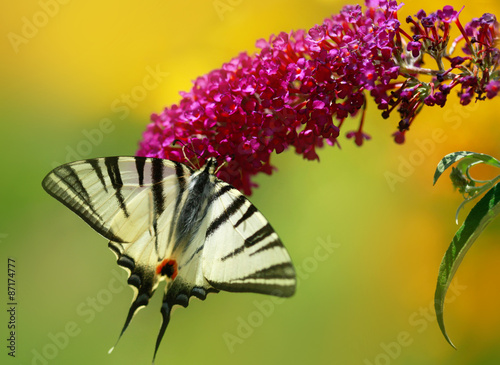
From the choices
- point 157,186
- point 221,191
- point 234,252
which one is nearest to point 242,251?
point 234,252

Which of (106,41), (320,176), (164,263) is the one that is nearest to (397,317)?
(320,176)

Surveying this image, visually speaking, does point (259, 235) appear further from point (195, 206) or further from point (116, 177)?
point (116, 177)

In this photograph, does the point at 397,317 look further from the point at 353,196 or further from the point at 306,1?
the point at 306,1

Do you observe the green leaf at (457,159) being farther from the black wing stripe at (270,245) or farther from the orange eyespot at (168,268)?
the orange eyespot at (168,268)

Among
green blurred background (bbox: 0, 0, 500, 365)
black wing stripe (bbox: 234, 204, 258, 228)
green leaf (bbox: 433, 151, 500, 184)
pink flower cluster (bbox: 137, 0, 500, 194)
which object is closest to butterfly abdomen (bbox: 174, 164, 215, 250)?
pink flower cluster (bbox: 137, 0, 500, 194)

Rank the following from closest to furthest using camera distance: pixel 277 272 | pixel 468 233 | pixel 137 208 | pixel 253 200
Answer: pixel 468 233, pixel 277 272, pixel 137 208, pixel 253 200

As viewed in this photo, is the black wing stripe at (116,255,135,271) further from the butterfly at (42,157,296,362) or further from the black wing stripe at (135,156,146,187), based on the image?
the black wing stripe at (135,156,146,187)
